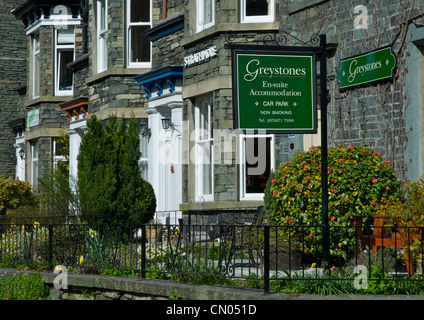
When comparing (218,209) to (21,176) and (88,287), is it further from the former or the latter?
(21,176)

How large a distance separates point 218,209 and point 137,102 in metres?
4.83

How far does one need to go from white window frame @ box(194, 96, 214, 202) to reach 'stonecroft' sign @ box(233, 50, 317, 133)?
5660 mm

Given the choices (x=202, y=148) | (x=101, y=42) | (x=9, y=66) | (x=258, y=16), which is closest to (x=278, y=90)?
(x=258, y=16)

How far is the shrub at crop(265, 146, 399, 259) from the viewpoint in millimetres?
10320

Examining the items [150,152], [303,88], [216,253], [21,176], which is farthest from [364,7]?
[21,176]

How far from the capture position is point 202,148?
15.2m

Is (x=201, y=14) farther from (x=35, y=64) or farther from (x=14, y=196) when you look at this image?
(x=35, y=64)

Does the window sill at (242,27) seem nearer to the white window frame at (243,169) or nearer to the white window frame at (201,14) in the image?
the white window frame at (201,14)

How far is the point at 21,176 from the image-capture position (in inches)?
1099

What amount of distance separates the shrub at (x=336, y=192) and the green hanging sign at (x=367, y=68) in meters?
1.15

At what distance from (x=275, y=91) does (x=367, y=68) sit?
2851 millimetres

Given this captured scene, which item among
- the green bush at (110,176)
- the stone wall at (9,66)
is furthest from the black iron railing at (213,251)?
the stone wall at (9,66)

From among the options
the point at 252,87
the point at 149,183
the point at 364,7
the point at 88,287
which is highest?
the point at 364,7

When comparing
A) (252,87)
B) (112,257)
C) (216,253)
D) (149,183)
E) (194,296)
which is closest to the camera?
(194,296)
